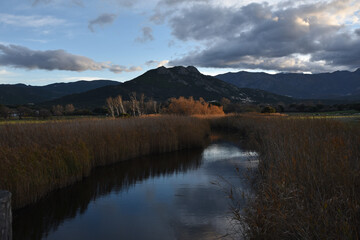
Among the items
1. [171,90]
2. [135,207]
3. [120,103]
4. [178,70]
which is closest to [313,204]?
[135,207]

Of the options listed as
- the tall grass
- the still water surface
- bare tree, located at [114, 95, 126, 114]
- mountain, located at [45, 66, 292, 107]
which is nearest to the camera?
the still water surface

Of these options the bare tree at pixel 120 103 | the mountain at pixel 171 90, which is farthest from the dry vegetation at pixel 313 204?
the mountain at pixel 171 90

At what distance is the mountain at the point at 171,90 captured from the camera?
78106mm

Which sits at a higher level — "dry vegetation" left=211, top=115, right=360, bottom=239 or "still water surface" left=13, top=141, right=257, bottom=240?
"dry vegetation" left=211, top=115, right=360, bottom=239

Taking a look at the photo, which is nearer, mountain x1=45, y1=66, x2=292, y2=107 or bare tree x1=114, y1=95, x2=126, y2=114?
bare tree x1=114, y1=95, x2=126, y2=114

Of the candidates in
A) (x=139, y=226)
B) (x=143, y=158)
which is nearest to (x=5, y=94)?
(x=143, y=158)

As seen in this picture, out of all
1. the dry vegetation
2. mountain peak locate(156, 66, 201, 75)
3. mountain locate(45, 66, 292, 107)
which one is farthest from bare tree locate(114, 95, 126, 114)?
mountain peak locate(156, 66, 201, 75)

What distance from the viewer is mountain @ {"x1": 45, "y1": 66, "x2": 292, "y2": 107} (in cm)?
7811

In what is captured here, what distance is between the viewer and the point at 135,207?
742 cm

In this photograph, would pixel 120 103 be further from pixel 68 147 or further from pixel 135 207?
pixel 135 207

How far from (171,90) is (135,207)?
266 feet

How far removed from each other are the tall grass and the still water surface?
1.47ft

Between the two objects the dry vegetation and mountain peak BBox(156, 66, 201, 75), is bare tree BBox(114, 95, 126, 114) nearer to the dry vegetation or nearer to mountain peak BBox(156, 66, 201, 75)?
the dry vegetation

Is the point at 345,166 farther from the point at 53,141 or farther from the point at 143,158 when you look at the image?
the point at 143,158
